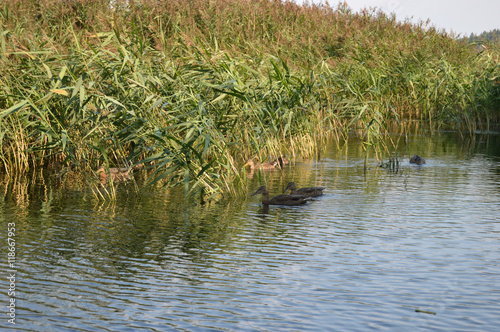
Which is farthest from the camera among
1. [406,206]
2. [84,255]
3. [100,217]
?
[406,206]

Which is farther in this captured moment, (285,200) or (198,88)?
(198,88)

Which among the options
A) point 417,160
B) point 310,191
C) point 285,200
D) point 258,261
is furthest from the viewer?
point 417,160

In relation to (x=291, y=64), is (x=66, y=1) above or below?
above

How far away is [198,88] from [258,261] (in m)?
4.64

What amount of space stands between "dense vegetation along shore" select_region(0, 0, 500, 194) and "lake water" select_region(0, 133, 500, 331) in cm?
94

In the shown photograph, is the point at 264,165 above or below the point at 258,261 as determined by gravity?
above

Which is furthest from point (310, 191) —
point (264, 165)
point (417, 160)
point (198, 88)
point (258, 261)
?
point (417, 160)

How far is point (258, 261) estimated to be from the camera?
7500mm

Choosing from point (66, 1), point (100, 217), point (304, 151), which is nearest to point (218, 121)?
point (100, 217)

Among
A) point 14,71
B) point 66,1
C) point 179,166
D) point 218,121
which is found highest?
point 66,1

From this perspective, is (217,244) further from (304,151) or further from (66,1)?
(66,1)

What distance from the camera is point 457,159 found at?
15.5 meters

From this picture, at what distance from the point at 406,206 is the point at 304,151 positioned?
4.86 meters

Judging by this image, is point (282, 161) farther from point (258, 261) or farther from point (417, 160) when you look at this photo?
point (258, 261)
